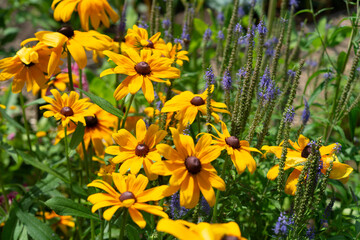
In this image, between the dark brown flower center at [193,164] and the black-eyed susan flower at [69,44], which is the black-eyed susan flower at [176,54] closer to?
the black-eyed susan flower at [69,44]

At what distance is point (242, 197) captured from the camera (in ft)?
5.67

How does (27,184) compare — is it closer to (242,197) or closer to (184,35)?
(184,35)

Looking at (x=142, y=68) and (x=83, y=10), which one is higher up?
(x=83, y=10)

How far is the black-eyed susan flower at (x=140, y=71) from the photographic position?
1381 mm

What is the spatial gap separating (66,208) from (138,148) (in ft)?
1.22

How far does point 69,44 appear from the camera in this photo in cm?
148

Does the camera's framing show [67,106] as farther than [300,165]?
Yes

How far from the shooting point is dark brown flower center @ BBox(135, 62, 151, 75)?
1.40 metres

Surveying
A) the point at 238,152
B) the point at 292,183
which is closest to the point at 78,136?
the point at 238,152

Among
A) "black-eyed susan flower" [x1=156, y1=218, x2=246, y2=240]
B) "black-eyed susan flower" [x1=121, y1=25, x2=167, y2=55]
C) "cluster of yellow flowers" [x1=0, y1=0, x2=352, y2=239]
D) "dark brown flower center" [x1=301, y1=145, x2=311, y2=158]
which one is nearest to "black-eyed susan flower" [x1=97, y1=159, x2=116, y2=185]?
"cluster of yellow flowers" [x1=0, y1=0, x2=352, y2=239]

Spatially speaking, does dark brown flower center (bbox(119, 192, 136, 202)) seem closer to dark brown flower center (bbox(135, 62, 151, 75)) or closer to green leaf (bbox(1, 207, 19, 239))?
dark brown flower center (bbox(135, 62, 151, 75))

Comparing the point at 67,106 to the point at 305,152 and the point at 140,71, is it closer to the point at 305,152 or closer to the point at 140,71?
the point at 140,71

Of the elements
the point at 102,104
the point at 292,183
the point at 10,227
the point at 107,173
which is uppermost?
the point at 102,104

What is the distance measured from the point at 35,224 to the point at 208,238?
137 cm
